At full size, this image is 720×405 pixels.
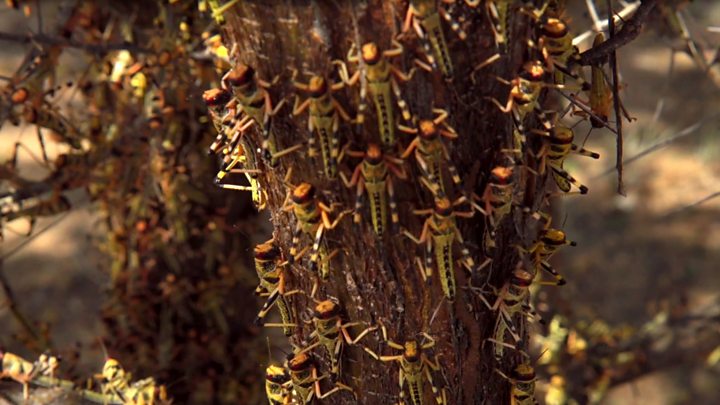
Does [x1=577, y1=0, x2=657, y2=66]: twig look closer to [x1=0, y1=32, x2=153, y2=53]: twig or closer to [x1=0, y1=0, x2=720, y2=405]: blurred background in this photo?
[x1=0, y1=32, x2=153, y2=53]: twig

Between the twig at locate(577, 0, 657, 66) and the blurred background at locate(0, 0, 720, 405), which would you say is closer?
the twig at locate(577, 0, 657, 66)

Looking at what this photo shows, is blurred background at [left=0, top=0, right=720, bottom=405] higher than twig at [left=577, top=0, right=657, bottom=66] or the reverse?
the reverse

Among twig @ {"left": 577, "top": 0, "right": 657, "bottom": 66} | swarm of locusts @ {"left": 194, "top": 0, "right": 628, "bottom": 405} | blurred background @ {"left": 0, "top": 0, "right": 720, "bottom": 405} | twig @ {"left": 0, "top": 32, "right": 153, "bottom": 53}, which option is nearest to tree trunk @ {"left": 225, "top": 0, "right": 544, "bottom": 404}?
Answer: swarm of locusts @ {"left": 194, "top": 0, "right": 628, "bottom": 405}

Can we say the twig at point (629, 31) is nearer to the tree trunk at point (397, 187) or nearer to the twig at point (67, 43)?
the tree trunk at point (397, 187)

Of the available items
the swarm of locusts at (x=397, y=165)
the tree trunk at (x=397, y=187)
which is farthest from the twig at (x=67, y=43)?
the tree trunk at (x=397, y=187)

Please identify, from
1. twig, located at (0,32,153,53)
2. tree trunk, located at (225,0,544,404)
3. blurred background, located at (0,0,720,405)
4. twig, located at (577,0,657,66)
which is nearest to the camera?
tree trunk, located at (225,0,544,404)

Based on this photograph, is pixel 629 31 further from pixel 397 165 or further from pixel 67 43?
pixel 67 43

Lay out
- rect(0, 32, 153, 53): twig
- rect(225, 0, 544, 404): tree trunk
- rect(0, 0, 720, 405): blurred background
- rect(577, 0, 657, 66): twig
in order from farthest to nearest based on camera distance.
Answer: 1. rect(0, 0, 720, 405): blurred background
2. rect(0, 32, 153, 53): twig
3. rect(577, 0, 657, 66): twig
4. rect(225, 0, 544, 404): tree trunk

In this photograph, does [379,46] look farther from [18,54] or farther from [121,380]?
[18,54]

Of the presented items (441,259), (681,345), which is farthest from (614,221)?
(441,259)
